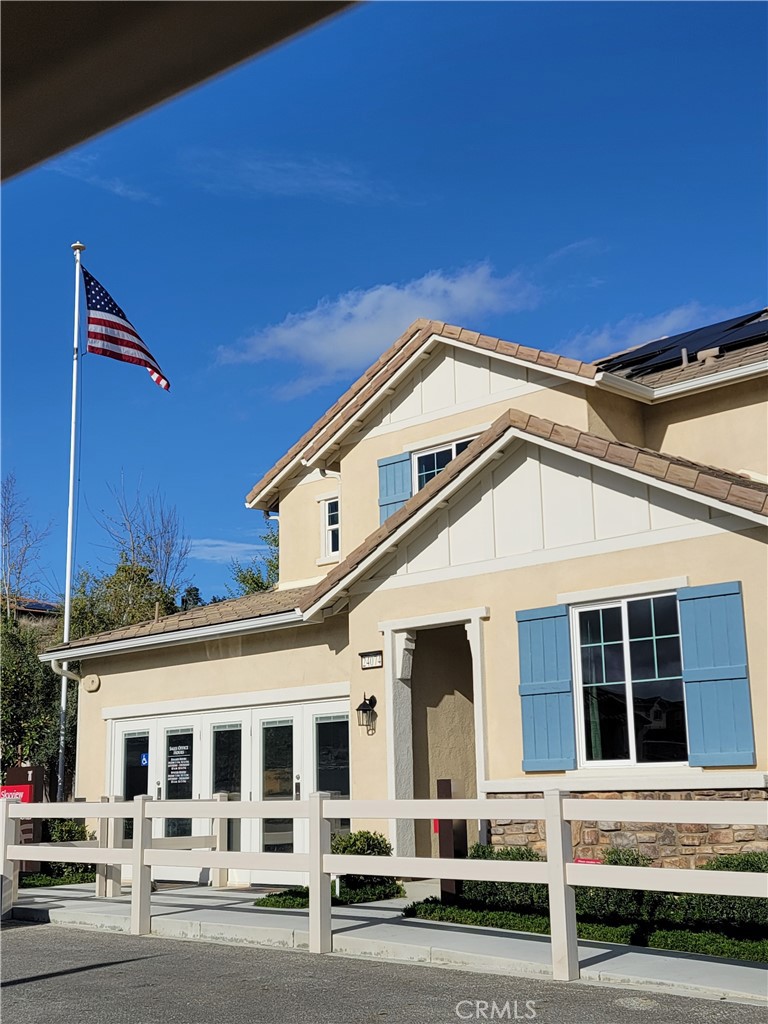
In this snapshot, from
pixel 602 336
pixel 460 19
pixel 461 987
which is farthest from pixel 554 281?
pixel 460 19

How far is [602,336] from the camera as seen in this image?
43625 millimetres

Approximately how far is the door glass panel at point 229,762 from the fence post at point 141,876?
451cm

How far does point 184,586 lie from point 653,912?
1157 inches

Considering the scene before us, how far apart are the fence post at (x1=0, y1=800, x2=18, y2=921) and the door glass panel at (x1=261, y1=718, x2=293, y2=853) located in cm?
373

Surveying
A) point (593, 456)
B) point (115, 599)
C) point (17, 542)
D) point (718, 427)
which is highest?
point (17, 542)

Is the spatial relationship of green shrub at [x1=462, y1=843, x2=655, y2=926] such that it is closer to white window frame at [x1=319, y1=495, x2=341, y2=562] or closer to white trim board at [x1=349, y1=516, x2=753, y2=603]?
white trim board at [x1=349, y1=516, x2=753, y2=603]

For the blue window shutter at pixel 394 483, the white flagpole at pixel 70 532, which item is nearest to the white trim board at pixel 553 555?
the blue window shutter at pixel 394 483

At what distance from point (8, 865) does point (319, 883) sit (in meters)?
4.98

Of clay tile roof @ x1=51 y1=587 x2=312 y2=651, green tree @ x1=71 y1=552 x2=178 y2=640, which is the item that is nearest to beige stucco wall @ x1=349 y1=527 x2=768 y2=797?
clay tile roof @ x1=51 y1=587 x2=312 y2=651

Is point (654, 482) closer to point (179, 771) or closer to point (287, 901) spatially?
point (287, 901)

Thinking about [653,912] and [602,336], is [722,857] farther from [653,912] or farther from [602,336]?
[602,336]

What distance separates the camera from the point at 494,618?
12.3m

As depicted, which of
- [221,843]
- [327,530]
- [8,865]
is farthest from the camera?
[327,530]

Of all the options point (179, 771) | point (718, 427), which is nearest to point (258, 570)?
point (179, 771)
